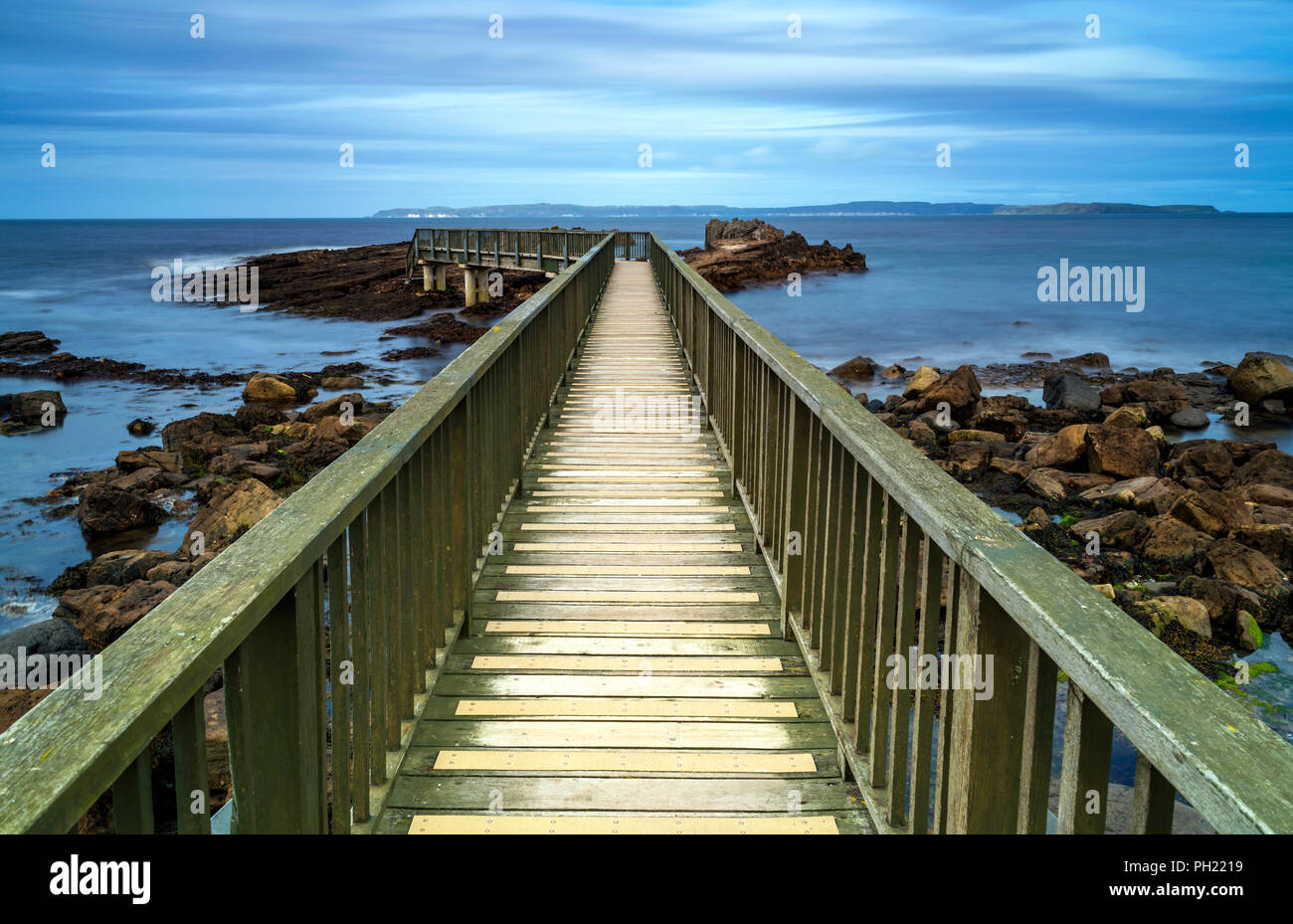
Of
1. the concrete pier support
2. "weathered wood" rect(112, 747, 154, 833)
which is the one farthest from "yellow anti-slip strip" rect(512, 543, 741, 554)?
the concrete pier support

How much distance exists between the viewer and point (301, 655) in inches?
87.6

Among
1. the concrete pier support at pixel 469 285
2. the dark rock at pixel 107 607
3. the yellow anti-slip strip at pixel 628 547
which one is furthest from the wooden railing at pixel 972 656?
the concrete pier support at pixel 469 285

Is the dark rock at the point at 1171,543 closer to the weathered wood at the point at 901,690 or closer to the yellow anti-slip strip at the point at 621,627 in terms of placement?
the yellow anti-slip strip at the point at 621,627

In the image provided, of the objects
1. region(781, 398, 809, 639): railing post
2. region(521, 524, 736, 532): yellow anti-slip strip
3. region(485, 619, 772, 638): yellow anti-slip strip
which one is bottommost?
region(485, 619, 772, 638): yellow anti-slip strip

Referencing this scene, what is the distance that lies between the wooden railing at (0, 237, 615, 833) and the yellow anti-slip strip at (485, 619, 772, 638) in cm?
31

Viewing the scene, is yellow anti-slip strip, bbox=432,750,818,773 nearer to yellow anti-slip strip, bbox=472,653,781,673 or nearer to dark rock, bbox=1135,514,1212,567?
yellow anti-slip strip, bbox=472,653,781,673

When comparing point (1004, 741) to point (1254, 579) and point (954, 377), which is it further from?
point (954, 377)

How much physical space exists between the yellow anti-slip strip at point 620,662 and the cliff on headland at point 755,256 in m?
55.1

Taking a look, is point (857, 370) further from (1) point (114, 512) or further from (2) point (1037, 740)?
(2) point (1037, 740)

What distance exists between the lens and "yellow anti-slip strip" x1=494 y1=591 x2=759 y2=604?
199 inches

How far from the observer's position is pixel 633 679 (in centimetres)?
421

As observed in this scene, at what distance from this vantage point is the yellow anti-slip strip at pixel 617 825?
314cm

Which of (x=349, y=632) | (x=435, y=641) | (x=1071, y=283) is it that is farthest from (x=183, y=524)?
(x=1071, y=283)

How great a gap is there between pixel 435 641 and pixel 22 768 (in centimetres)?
285
